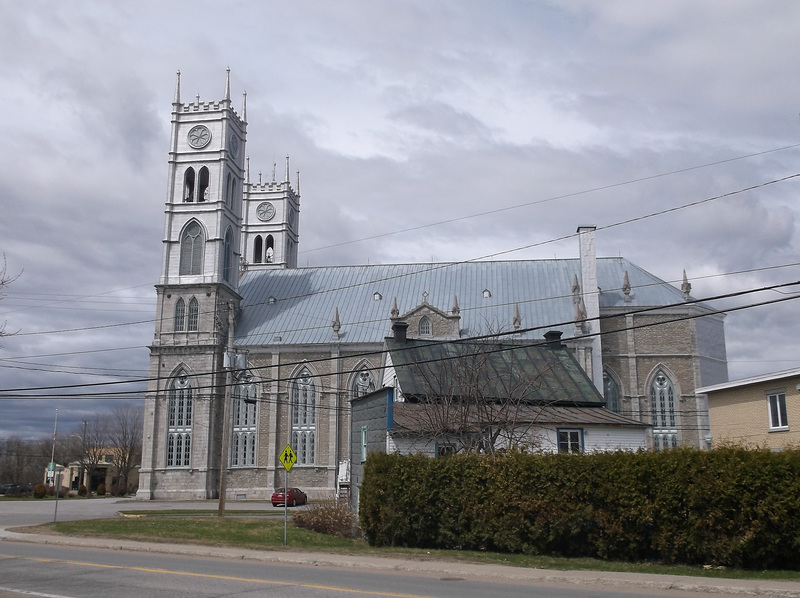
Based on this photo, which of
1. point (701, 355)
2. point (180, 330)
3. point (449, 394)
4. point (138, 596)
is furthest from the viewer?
point (180, 330)

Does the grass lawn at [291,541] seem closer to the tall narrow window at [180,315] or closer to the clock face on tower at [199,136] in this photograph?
the tall narrow window at [180,315]

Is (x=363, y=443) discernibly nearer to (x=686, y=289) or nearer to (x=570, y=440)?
(x=570, y=440)

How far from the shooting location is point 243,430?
55.4 m

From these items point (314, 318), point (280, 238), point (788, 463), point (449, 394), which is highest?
point (280, 238)

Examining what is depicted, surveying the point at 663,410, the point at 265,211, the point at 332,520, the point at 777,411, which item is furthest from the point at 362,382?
the point at 777,411

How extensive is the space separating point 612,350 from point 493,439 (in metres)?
29.0

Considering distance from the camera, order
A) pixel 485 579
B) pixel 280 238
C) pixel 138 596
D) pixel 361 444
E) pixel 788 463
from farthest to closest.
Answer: pixel 280 238, pixel 361 444, pixel 788 463, pixel 485 579, pixel 138 596

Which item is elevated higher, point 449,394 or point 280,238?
point 280,238

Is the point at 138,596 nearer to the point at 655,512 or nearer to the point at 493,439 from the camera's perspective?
the point at 655,512

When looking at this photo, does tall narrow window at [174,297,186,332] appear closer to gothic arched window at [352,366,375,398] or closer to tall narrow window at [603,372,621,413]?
gothic arched window at [352,366,375,398]

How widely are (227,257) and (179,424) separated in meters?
12.9

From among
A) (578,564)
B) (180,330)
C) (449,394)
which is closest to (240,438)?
(180,330)

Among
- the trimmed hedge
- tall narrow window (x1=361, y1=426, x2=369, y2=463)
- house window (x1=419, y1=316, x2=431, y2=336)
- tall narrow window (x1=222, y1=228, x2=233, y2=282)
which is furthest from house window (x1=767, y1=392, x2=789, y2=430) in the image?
tall narrow window (x1=222, y1=228, x2=233, y2=282)

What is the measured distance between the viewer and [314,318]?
2312 inches
